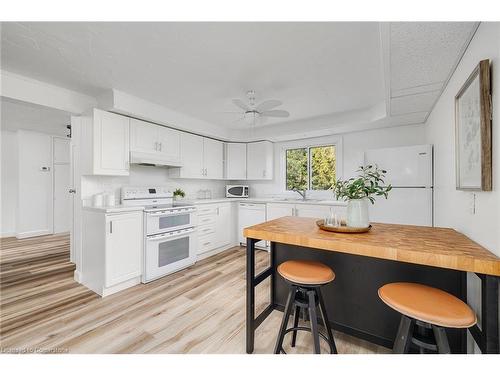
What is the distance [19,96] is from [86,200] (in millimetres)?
1337

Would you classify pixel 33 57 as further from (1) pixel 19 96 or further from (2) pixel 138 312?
(2) pixel 138 312

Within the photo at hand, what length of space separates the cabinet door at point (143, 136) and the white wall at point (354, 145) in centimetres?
246

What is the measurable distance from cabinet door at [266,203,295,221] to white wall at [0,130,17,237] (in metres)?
6.00

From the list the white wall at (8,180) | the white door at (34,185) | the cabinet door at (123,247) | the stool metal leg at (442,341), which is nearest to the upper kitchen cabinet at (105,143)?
the cabinet door at (123,247)

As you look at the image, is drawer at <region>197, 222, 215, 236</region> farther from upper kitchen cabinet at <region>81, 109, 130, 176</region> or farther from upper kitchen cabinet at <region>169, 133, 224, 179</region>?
upper kitchen cabinet at <region>81, 109, 130, 176</region>

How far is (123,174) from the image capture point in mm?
3002

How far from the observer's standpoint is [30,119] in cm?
414

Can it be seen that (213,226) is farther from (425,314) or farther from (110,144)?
(425,314)

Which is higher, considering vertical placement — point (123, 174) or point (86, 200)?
point (123, 174)

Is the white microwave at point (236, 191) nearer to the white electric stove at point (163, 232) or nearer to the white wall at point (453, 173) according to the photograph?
the white electric stove at point (163, 232)

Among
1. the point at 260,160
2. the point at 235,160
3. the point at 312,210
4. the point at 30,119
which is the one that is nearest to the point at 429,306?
the point at 312,210

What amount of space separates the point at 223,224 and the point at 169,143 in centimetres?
177
